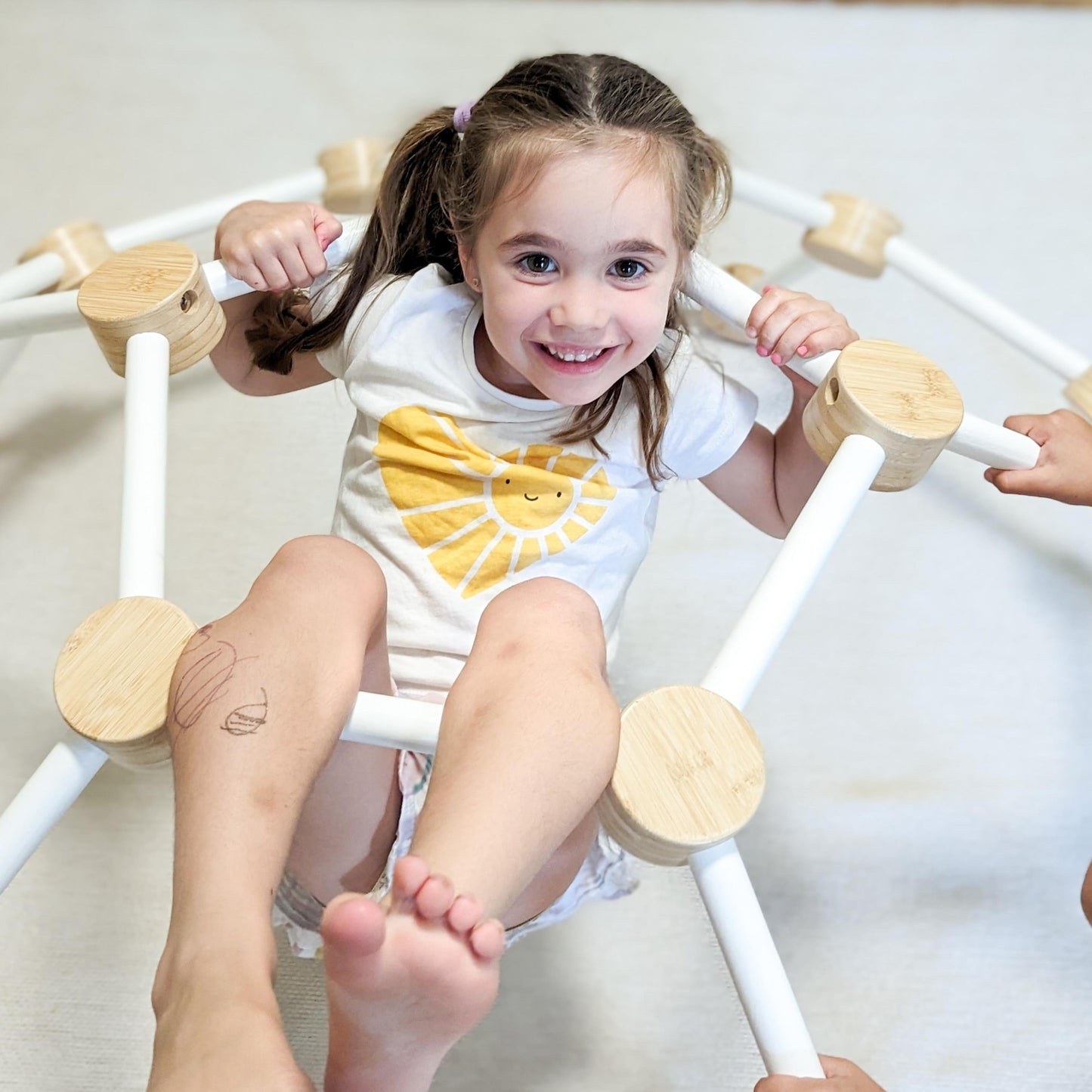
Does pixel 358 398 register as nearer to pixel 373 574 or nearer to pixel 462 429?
pixel 462 429

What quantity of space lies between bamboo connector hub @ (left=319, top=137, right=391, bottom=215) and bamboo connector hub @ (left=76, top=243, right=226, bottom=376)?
37 cm

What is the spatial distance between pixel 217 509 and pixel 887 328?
69 cm

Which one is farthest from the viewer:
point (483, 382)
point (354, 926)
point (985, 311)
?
point (985, 311)

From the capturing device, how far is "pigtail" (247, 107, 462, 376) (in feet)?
2.64

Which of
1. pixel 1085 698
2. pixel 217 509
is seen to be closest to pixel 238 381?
pixel 217 509

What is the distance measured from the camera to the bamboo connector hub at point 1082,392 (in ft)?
3.54

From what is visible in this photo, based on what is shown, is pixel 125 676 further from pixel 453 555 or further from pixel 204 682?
pixel 453 555

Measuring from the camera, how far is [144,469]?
2.28 ft

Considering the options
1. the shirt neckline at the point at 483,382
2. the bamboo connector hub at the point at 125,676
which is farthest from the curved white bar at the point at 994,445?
the bamboo connector hub at the point at 125,676

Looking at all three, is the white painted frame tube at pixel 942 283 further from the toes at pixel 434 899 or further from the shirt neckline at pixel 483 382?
the toes at pixel 434 899

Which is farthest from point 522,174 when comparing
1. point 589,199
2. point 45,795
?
point 45,795

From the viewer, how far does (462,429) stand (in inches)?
31.1

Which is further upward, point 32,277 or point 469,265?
point 469,265

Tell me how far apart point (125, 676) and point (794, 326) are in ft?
1.37
